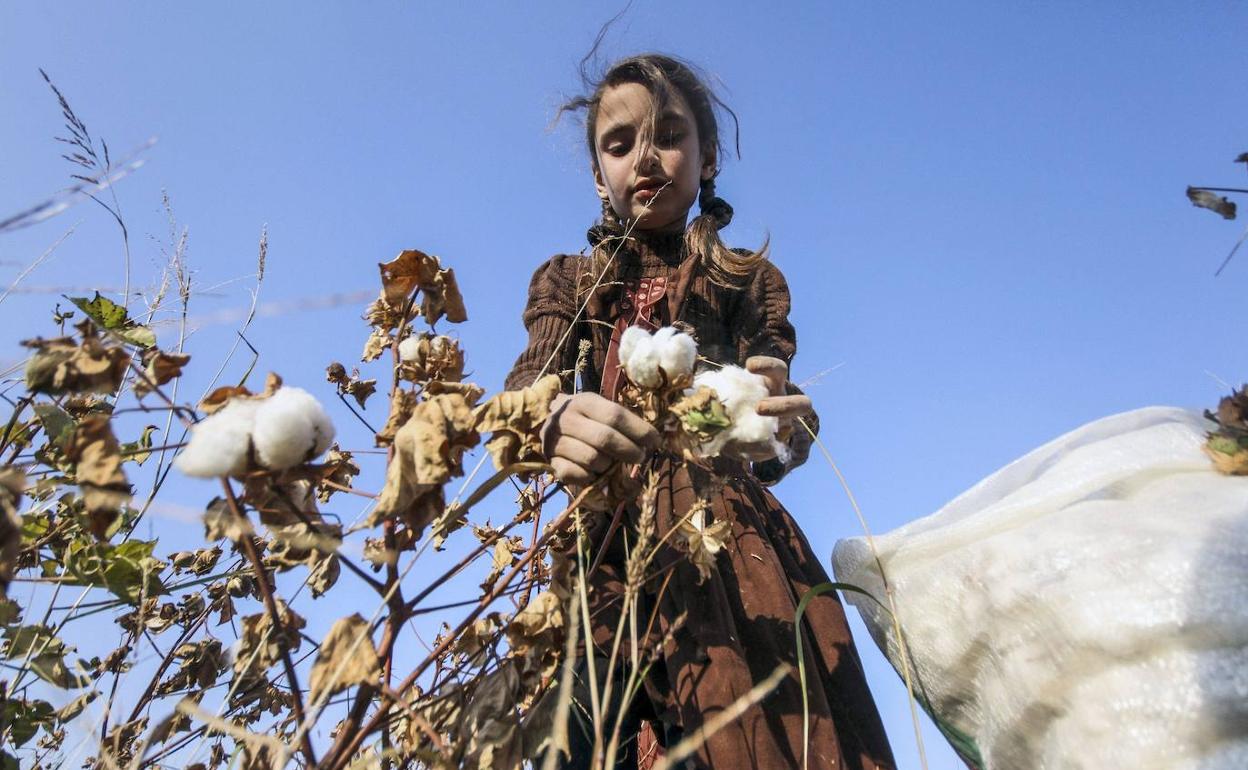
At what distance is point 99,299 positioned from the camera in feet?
3.15

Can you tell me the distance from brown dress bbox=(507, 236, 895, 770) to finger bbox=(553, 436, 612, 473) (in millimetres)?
160

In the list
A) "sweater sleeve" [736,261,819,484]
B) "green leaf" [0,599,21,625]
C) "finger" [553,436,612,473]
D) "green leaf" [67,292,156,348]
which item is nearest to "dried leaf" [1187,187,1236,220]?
"finger" [553,436,612,473]

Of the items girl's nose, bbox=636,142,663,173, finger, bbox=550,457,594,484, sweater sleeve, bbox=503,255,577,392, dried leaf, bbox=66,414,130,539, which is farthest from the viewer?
girl's nose, bbox=636,142,663,173

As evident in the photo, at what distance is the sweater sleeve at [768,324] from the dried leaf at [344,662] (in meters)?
0.97

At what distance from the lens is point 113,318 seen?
3.18 feet

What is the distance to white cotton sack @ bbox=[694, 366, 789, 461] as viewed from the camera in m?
0.91

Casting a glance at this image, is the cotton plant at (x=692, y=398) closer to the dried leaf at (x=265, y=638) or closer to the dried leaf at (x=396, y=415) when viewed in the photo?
the dried leaf at (x=396, y=415)

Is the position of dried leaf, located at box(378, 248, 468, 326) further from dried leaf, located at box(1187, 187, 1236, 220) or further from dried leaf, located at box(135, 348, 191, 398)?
dried leaf, located at box(1187, 187, 1236, 220)

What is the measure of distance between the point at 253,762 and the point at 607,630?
55cm

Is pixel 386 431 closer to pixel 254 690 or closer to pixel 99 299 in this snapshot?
pixel 99 299

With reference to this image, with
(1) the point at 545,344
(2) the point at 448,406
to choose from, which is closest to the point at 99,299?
(2) the point at 448,406

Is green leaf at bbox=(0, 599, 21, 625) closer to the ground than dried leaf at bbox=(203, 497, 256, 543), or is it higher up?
higher up

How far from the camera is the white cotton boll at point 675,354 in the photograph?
0.85 meters

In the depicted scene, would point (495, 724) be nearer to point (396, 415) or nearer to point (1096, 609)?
point (396, 415)
